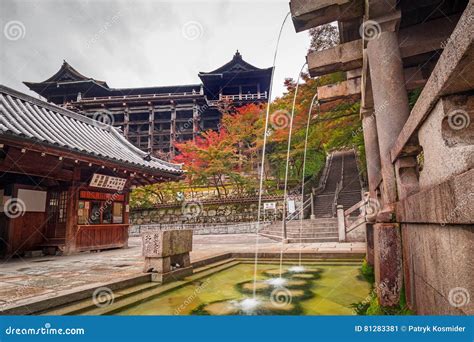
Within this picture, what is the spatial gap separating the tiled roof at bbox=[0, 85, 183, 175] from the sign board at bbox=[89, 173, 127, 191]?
1.00 meters

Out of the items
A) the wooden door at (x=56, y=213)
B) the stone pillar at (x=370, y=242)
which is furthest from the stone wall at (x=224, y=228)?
the stone pillar at (x=370, y=242)

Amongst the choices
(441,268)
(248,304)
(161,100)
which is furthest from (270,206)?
(161,100)

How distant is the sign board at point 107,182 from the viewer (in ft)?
36.6

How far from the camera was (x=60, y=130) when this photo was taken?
1061cm

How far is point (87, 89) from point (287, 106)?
3055cm

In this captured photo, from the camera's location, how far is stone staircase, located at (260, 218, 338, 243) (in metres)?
12.6

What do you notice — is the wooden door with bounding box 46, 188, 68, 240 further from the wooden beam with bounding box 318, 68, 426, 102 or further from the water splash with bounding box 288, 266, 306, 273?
the wooden beam with bounding box 318, 68, 426, 102

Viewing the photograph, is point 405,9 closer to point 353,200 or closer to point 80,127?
point 80,127

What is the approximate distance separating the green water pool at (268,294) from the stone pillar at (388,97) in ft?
5.62

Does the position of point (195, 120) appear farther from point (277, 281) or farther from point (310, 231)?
point (277, 281)

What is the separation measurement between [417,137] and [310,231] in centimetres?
1204

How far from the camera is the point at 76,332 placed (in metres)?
2.73

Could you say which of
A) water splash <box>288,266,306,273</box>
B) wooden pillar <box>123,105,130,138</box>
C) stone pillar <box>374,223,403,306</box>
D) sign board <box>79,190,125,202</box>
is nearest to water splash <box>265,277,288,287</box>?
water splash <box>288,266,306,273</box>

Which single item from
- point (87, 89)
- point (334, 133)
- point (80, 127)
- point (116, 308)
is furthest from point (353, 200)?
point (87, 89)
